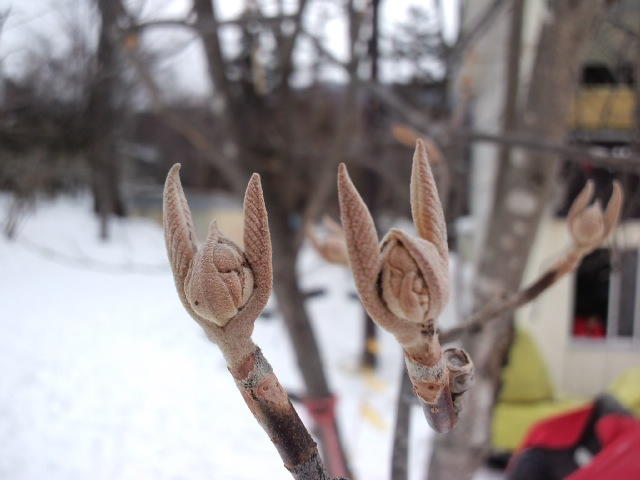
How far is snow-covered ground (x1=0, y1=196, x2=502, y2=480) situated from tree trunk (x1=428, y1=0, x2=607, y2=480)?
328 millimetres

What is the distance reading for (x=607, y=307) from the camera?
12.1 feet

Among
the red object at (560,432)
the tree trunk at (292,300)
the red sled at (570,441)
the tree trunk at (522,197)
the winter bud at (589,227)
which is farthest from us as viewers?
the red object at (560,432)

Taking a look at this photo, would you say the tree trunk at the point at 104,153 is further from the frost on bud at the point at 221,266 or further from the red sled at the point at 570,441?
the red sled at the point at 570,441

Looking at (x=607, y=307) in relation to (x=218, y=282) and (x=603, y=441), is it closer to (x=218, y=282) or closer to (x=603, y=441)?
(x=603, y=441)

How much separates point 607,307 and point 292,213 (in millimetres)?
2812

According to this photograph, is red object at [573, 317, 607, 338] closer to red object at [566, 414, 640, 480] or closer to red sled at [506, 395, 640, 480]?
red sled at [506, 395, 640, 480]

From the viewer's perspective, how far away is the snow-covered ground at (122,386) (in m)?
1.48

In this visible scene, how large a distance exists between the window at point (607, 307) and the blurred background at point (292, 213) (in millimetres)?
14

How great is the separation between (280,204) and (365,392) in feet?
6.44

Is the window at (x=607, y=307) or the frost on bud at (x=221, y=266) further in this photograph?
the window at (x=607, y=307)

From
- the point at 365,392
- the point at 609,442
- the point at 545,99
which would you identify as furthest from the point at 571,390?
the point at 545,99

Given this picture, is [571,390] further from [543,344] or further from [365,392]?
[365,392]

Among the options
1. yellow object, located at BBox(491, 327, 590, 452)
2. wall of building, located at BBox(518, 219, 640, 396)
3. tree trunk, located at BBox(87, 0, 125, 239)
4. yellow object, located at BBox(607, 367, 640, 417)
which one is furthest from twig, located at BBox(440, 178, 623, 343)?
wall of building, located at BBox(518, 219, 640, 396)


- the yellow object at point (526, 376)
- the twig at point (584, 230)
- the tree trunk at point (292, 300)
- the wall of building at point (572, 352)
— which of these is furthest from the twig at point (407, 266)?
the wall of building at point (572, 352)
